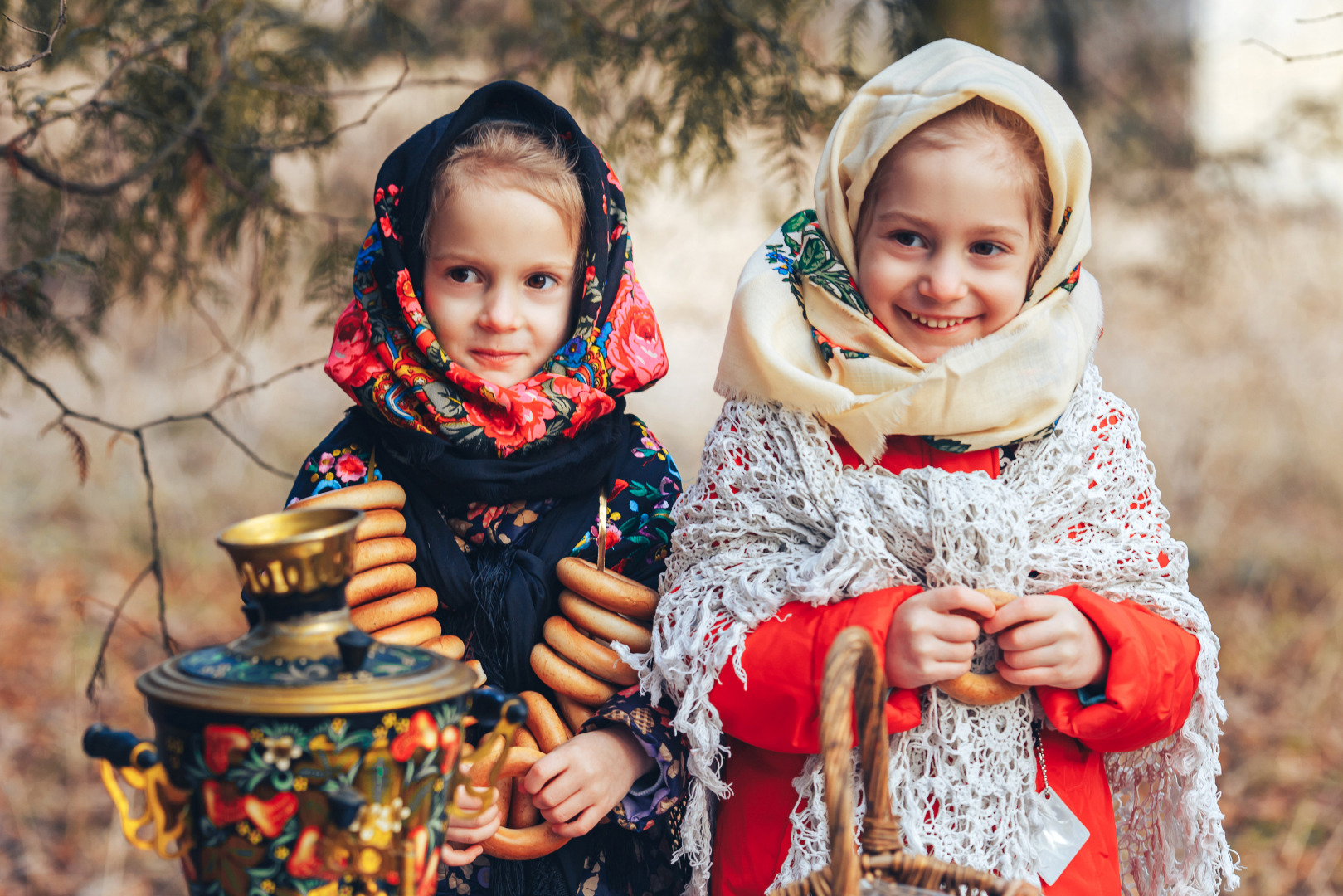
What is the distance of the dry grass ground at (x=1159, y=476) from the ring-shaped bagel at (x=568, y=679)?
7.85 feet

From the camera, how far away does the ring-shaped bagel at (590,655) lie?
5.56ft

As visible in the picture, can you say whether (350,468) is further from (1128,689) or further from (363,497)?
(1128,689)

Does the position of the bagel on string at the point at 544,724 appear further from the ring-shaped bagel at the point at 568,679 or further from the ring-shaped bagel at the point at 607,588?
the ring-shaped bagel at the point at 607,588

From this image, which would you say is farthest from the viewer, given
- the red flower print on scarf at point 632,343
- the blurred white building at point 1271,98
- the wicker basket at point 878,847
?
the blurred white building at point 1271,98

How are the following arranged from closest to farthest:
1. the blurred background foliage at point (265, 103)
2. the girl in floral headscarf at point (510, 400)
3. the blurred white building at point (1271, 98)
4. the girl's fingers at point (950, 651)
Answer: the girl's fingers at point (950, 651)
the girl in floral headscarf at point (510, 400)
the blurred background foliage at point (265, 103)
the blurred white building at point (1271, 98)

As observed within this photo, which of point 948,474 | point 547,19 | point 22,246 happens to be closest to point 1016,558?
point 948,474

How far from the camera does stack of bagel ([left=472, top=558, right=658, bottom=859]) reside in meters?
1.66

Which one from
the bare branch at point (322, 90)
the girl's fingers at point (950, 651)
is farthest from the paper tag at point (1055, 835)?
the bare branch at point (322, 90)

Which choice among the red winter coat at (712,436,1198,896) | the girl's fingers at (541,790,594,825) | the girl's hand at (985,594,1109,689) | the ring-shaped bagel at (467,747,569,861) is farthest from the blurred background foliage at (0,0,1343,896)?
the girl's hand at (985,594,1109,689)

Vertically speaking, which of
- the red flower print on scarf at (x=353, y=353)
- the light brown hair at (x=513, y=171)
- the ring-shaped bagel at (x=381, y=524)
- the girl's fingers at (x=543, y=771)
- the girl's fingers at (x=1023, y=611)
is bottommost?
the girl's fingers at (x=543, y=771)

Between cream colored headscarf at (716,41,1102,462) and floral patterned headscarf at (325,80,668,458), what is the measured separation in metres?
0.25

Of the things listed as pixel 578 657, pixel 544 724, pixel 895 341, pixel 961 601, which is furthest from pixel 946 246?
pixel 544 724

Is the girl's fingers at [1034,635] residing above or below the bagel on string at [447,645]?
above

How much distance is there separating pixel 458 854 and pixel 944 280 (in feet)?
3.60
